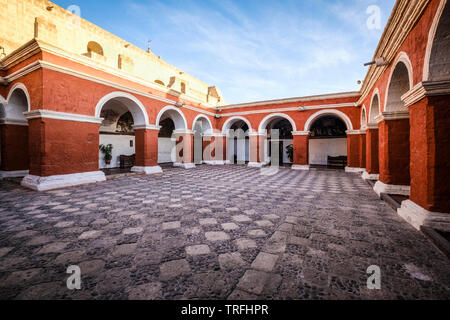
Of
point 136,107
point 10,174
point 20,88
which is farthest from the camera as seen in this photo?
point 136,107

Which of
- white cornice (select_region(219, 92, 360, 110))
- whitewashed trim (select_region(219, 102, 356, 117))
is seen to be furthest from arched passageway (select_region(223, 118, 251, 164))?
white cornice (select_region(219, 92, 360, 110))

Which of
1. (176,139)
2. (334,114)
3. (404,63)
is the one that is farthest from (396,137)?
Answer: (176,139)

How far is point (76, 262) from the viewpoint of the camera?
2111mm

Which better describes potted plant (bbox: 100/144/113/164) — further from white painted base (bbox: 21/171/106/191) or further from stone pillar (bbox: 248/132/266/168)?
stone pillar (bbox: 248/132/266/168)

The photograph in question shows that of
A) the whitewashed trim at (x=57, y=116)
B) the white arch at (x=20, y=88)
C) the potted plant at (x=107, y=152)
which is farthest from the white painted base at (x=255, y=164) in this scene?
the white arch at (x=20, y=88)

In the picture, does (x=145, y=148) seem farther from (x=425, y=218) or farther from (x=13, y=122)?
(x=425, y=218)

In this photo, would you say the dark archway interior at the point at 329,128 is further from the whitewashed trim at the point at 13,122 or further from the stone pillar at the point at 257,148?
the whitewashed trim at the point at 13,122

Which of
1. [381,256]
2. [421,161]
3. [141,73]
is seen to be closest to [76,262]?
[381,256]

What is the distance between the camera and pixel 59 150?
250 inches

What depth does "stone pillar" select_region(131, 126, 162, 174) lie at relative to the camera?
954 centimetres

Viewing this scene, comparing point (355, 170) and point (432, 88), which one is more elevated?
point (432, 88)

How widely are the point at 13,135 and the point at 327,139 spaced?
65.5 feet

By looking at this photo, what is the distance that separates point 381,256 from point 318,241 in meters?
0.67
